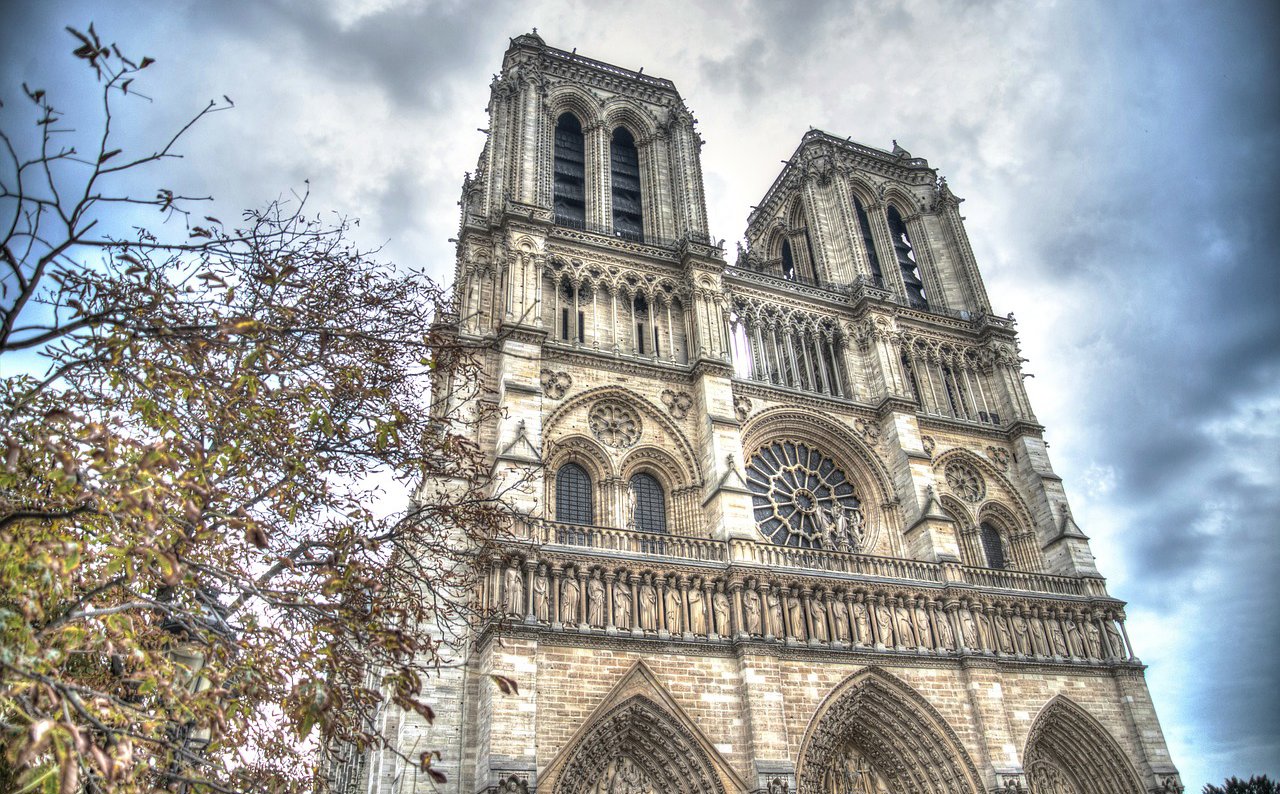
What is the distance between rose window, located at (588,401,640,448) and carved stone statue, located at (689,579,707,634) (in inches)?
166

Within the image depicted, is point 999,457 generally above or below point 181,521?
above

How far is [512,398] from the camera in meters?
17.6

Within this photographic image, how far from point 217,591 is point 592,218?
58.9 ft

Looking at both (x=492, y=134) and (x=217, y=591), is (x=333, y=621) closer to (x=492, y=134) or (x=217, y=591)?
(x=217, y=591)

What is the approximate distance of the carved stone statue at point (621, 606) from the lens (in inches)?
→ 609

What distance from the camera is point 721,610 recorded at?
16422mm

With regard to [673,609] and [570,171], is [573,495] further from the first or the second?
[570,171]

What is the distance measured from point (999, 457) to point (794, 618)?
34.3 ft

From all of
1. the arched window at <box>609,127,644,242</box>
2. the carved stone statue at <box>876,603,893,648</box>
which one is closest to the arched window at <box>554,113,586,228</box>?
the arched window at <box>609,127,644,242</box>

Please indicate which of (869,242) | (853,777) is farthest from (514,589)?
(869,242)

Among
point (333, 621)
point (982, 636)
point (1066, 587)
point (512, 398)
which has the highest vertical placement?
point (512, 398)

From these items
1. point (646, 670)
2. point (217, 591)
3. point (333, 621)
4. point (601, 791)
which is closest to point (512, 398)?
point (646, 670)

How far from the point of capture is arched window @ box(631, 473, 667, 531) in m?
18.8

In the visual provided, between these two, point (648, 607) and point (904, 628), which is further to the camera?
point (904, 628)
